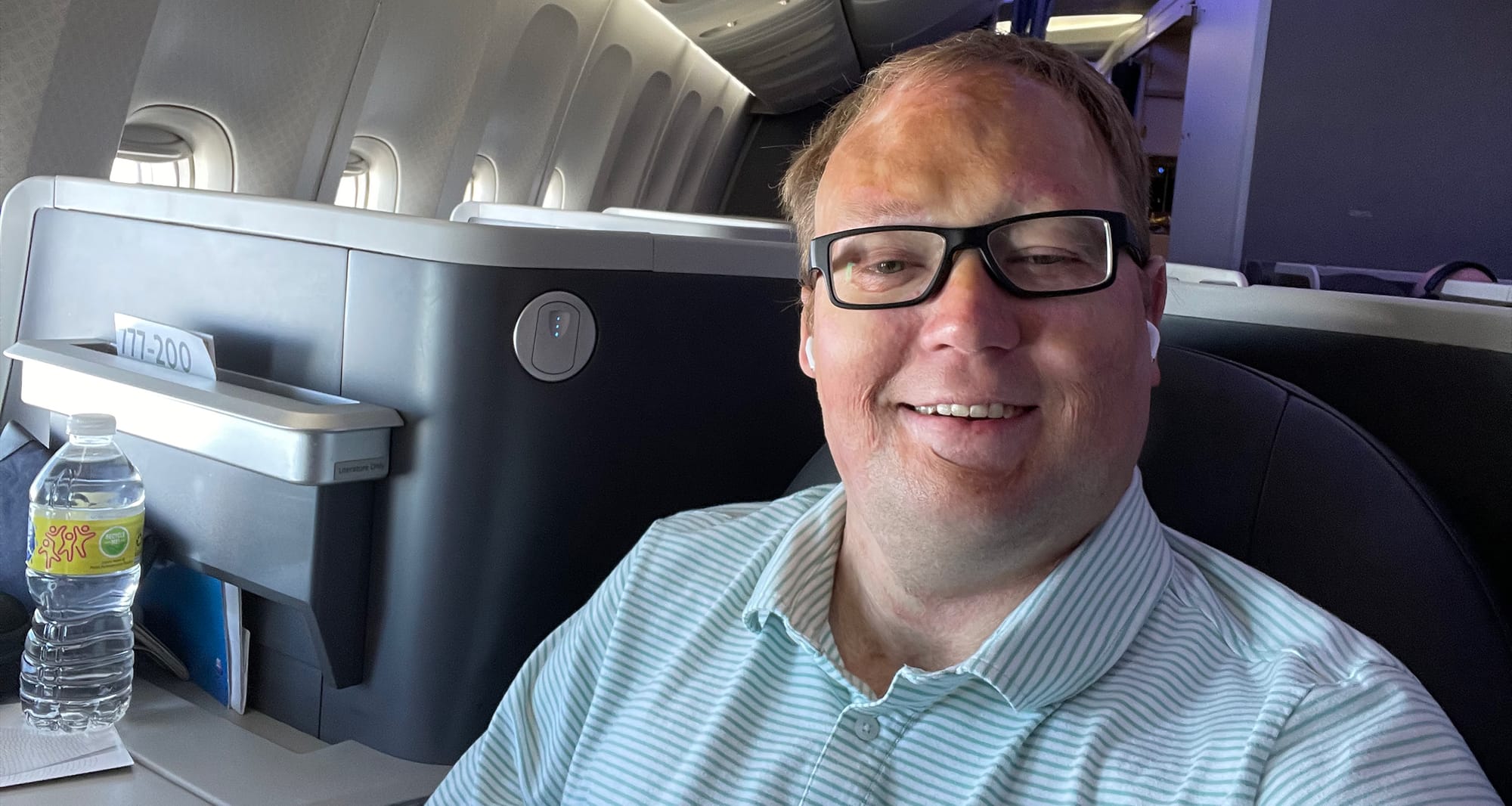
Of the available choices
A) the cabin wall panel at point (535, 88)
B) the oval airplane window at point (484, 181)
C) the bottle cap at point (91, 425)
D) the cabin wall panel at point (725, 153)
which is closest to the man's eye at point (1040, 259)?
the bottle cap at point (91, 425)

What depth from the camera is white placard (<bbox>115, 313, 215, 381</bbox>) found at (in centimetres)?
144

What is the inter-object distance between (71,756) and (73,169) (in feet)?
11.2

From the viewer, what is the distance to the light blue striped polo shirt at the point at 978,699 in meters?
0.86

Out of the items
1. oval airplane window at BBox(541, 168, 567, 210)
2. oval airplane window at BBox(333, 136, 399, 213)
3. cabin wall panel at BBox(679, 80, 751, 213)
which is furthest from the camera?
cabin wall panel at BBox(679, 80, 751, 213)

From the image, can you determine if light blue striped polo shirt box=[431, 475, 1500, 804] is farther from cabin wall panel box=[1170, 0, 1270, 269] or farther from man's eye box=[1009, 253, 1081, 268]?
cabin wall panel box=[1170, 0, 1270, 269]

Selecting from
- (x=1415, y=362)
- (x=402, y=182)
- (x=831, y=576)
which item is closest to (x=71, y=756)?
(x=831, y=576)

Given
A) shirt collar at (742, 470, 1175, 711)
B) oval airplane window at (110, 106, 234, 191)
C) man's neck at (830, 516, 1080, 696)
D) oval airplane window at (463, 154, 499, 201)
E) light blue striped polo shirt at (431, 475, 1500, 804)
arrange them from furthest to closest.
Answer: oval airplane window at (463, 154, 499, 201) → oval airplane window at (110, 106, 234, 191) → man's neck at (830, 516, 1080, 696) → shirt collar at (742, 470, 1175, 711) → light blue striped polo shirt at (431, 475, 1500, 804)

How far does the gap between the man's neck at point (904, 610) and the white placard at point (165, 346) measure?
818 mm

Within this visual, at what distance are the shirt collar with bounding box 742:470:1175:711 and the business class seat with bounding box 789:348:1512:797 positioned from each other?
0.65 ft

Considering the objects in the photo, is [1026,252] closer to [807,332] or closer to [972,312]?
[972,312]

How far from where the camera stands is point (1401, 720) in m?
0.84

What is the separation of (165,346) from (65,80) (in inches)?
118

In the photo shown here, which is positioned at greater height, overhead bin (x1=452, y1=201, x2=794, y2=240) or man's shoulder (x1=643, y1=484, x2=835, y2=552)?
overhead bin (x1=452, y1=201, x2=794, y2=240)

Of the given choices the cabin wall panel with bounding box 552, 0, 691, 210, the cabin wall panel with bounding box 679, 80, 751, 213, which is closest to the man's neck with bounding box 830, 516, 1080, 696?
the cabin wall panel with bounding box 552, 0, 691, 210
